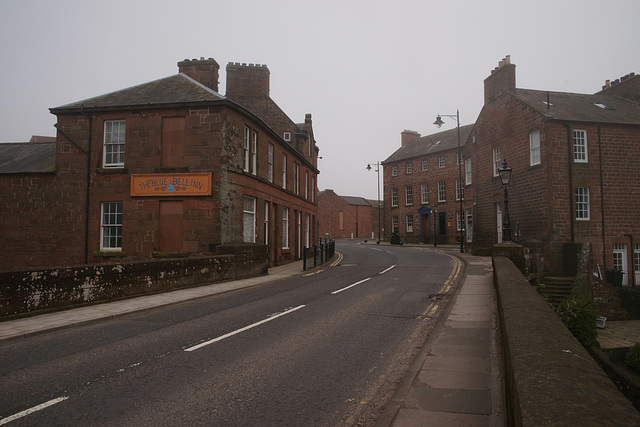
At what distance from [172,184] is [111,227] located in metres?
3.68

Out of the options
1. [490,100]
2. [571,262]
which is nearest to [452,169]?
[490,100]

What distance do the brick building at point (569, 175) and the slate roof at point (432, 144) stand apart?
60.6 feet

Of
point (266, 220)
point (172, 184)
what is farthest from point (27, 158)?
point (266, 220)

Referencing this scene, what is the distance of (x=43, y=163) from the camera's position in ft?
68.5

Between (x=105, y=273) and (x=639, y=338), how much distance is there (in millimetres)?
22886

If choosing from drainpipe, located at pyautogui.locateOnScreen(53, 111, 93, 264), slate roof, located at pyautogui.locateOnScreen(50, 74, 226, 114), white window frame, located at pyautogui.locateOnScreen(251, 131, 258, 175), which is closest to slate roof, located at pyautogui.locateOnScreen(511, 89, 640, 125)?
white window frame, located at pyautogui.locateOnScreen(251, 131, 258, 175)

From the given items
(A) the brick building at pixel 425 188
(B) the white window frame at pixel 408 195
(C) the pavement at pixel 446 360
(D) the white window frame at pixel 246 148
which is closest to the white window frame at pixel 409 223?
(A) the brick building at pixel 425 188

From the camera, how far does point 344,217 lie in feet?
252

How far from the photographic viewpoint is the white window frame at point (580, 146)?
2447cm

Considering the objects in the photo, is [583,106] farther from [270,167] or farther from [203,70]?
[203,70]

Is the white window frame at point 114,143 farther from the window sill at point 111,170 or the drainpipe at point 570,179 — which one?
the drainpipe at point 570,179

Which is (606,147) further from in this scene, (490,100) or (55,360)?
(55,360)

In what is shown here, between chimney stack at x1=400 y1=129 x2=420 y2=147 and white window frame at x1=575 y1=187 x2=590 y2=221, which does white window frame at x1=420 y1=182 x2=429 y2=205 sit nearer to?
chimney stack at x1=400 y1=129 x2=420 y2=147

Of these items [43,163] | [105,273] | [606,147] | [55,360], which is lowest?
[55,360]
